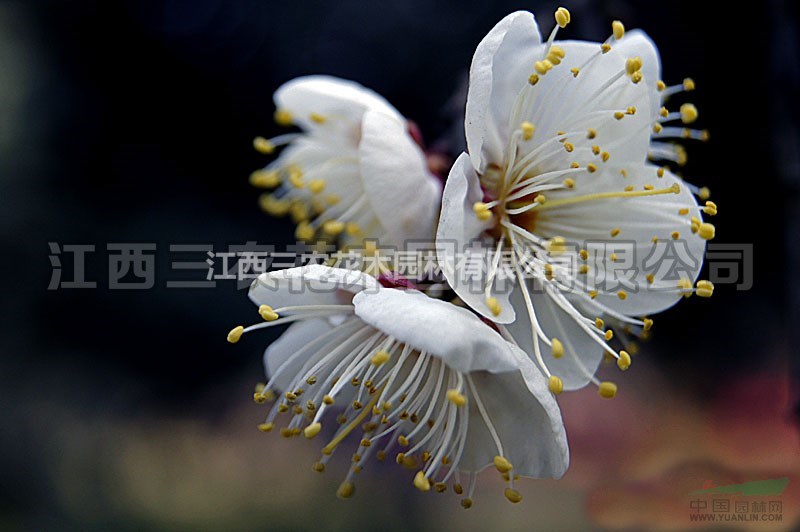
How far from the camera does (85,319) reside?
317cm

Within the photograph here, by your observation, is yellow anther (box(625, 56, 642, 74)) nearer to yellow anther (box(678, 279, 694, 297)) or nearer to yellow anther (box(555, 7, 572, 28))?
yellow anther (box(555, 7, 572, 28))

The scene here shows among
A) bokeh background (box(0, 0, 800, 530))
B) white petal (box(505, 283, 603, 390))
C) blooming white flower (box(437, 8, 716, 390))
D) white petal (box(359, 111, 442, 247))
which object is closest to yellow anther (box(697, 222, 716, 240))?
blooming white flower (box(437, 8, 716, 390))

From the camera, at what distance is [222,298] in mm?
3135

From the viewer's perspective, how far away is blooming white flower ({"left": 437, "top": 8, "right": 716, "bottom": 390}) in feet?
2.60

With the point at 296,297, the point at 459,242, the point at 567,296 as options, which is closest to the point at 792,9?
the point at 567,296

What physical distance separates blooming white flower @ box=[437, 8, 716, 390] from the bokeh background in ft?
2.33

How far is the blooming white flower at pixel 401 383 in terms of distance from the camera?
2.26ft

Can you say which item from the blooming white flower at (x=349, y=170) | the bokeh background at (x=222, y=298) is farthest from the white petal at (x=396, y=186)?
the bokeh background at (x=222, y=298)

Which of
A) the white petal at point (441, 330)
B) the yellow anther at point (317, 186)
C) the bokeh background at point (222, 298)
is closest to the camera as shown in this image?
the white petal at point (441, 330)

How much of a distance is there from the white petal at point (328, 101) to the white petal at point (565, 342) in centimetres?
32

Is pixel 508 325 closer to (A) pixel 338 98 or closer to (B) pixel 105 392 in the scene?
(A) pixel 338 98

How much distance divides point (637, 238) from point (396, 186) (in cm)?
30

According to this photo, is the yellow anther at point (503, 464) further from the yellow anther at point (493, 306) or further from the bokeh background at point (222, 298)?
the bokeh background at point (222, 298)

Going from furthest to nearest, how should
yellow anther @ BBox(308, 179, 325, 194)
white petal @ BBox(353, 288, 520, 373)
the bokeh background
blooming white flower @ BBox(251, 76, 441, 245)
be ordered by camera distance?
the bokeh background, yellow anther @ BBox(308, 179, 325, 194), blooming white flower @ BBox(251, 76, 441, 245), white petal @ BBox(353, 288, 520, 373)
